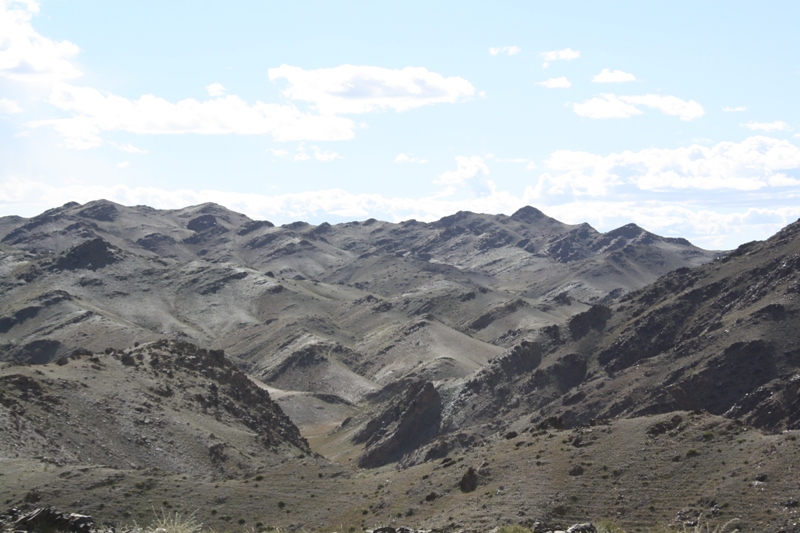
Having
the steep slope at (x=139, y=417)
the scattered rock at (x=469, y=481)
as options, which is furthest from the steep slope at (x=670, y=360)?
the scattered rock at (x=469, y=481)

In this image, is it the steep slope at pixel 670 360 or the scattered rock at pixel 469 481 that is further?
the steep slope at pixel 670 360

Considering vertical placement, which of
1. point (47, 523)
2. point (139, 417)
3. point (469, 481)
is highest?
point (47, 523)

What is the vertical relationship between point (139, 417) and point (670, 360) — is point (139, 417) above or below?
above

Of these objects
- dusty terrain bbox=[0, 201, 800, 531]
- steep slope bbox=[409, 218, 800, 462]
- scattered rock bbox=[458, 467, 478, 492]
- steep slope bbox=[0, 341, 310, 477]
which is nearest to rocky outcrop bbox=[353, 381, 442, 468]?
dusty terrain bbox=[0, 201, 800, 531]

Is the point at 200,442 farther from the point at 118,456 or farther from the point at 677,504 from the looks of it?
the point at 677,504

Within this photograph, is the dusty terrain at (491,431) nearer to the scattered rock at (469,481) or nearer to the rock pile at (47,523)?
the scattered rock at (469,481)

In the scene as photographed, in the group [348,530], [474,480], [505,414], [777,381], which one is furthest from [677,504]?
[505,414]

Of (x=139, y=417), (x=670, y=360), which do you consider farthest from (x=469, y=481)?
(x=670, y=360)

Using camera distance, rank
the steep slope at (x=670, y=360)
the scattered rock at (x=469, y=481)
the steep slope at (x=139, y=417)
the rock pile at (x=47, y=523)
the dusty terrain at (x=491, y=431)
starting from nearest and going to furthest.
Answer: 1. the rock pile at (x=47, y=523)
2. the dusty terrain at (x=491, y=431)
3. the scattered rock at (x=469, y=481)
4. the steep slope at (x=139, y=417)
5. the steep slope at (x=670, y=360)

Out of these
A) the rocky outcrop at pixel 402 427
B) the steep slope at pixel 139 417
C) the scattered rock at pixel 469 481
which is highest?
the steep slope at pixel 139 417

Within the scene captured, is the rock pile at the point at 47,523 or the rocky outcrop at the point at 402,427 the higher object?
the rock pile at the point at 47,523

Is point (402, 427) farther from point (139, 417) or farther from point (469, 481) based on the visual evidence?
point (469, 481)

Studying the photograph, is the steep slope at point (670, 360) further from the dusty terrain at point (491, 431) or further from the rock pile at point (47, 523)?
the rock pile at point (47, 523)

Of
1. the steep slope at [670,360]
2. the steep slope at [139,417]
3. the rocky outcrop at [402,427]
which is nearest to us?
the steep slope at [139,417]
